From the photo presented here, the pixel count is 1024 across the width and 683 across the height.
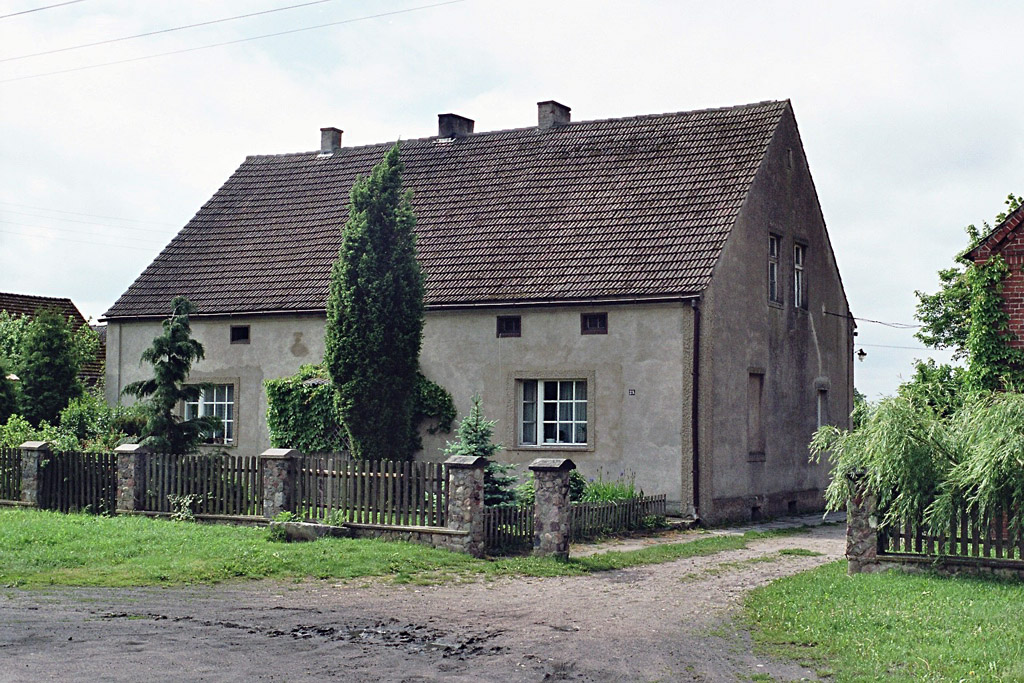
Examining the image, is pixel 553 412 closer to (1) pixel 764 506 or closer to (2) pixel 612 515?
(2) pixel 612 515

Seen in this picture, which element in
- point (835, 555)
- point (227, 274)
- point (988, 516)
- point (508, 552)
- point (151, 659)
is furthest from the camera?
point (227, 274)

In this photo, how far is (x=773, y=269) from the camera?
27.0m

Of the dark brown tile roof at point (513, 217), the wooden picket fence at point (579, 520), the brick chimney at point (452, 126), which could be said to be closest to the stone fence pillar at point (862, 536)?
the wooden picket fence at point (579, 520)

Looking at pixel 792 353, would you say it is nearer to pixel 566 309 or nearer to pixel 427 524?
pixel 566 309

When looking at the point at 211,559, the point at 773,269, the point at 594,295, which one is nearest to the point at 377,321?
the point at 594,295

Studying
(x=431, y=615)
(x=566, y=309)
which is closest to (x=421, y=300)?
(x=566, y=309)

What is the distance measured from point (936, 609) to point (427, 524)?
7.40 m

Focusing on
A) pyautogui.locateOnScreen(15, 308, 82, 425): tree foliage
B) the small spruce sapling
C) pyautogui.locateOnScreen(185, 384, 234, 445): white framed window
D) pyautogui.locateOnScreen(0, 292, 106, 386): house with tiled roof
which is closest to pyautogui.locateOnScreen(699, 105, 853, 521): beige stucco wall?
the small spruce sapling

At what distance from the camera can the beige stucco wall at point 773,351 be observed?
78.2 ft

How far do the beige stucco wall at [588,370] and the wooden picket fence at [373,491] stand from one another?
670cm

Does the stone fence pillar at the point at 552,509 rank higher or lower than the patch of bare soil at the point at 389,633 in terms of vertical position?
higher

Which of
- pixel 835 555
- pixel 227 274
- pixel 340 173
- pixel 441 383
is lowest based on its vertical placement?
pixel 835 555

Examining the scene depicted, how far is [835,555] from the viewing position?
1847cm

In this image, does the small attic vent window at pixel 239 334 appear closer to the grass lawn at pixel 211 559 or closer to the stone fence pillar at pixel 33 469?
the stone fence pillar at pixel 33 469
